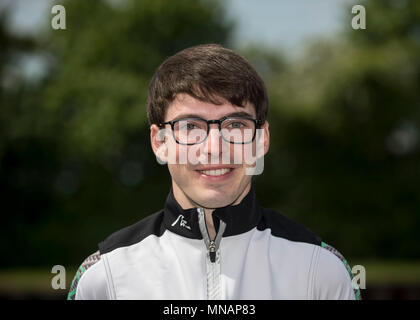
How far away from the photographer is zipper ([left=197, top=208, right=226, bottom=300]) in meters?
2.71

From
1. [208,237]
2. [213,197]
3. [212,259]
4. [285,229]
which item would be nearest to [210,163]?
[213,197]

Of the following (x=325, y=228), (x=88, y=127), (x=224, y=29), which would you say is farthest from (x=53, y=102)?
(x=325, y=228)

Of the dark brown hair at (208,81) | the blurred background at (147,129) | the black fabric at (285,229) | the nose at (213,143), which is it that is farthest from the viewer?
the blurred background at (147,129)

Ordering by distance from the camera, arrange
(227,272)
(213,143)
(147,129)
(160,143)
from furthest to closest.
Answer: (147,129)
(160,143)
(227,272)
(213,143)

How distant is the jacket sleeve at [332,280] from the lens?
271 centimetres

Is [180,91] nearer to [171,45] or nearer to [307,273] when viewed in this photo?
[307,273]

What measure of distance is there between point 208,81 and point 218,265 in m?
1.00

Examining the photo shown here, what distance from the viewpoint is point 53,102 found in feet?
81.4

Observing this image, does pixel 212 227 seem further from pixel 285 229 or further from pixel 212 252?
pixel 285 229

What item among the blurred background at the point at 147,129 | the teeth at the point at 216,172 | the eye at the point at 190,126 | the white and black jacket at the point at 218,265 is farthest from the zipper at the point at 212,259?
the blurred background at the point at 147,129

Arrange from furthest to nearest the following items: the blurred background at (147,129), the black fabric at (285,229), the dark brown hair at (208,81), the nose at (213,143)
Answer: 1. the blurred background at (147,129)
2. the black fabric at (285,229)
3. the dark brown hair at (208,81)
4. the nose at (213,143)

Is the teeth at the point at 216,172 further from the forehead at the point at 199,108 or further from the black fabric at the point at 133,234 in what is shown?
the black fabric at the point at 133,234

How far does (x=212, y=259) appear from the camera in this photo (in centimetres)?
276

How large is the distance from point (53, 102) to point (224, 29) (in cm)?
1055
